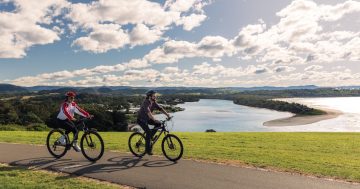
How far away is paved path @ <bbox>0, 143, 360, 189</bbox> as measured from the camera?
10391mm

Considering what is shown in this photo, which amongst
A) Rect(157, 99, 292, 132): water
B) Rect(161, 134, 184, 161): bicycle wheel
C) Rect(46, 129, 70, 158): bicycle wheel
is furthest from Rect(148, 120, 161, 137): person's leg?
Rect(157, 99, 292, 132): water

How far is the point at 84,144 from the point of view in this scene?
13633mm

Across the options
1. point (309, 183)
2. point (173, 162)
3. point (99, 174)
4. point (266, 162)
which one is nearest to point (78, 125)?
point (99, 174)

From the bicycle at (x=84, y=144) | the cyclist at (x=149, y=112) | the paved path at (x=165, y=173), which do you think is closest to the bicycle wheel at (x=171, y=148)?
the paved path at (x=165, y=173)

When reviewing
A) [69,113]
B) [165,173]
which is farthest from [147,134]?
[69,113]

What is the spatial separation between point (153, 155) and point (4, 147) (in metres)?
7.51

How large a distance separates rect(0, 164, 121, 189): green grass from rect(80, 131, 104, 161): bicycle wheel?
215 cm

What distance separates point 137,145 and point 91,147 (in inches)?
73.5

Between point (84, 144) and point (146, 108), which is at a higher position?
point (146, 108)

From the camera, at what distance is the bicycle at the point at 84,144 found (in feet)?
43.6

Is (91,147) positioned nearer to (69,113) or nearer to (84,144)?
(84,144)

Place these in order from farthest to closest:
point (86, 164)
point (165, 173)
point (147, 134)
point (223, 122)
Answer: point (223, 122) → point (147, 134) → point (86, 164) → point (165, 173)

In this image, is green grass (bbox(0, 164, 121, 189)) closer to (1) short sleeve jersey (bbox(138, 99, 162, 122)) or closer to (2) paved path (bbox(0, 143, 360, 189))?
(2) paved path (bbox(0, 143, 360, 189))

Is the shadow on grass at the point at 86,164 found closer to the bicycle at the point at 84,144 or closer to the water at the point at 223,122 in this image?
the bicycle at the point at 84,144
